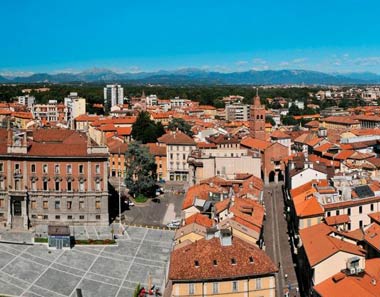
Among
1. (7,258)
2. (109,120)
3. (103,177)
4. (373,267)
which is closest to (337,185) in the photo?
(373,267)

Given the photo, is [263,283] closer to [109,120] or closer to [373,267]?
[373,267]

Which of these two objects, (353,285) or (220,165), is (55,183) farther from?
(353,285)

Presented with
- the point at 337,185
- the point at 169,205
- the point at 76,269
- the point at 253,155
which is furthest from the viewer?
the point at 253,155

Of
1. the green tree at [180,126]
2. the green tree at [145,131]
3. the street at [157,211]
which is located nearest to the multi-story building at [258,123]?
the green tree at [180,126]

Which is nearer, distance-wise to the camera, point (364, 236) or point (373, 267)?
point (373, 267)

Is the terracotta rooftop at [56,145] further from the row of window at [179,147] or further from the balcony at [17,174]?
the row of window at [179,147]

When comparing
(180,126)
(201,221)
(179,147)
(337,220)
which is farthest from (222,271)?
(180,126)

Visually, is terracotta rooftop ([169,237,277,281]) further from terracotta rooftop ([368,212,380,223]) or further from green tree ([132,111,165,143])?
green tree ([132,111,165,143])
